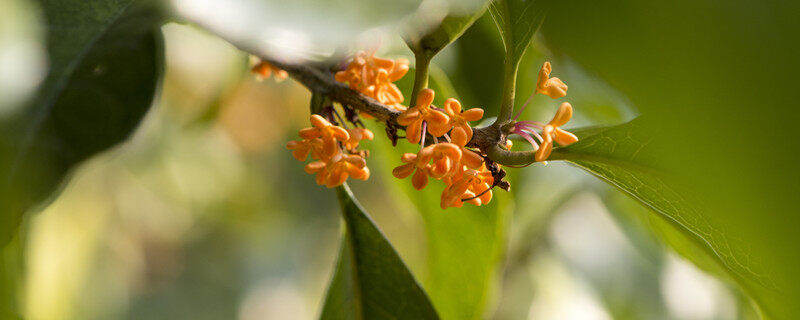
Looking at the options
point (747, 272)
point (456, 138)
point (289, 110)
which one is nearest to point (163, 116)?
point (289, 110)

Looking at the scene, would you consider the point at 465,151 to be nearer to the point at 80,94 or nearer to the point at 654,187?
the point at 654,187

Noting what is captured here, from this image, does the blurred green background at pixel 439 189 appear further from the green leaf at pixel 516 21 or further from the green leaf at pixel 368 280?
the green leaf at pixel 368 280

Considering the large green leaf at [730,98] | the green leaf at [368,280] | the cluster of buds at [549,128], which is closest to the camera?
the large green leaf at [730,98]

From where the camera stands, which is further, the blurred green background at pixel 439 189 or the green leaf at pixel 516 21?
the green leaf at pixel 516 21

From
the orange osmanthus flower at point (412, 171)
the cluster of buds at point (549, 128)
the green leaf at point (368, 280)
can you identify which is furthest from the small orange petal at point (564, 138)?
the green leaf at point (368, 280)

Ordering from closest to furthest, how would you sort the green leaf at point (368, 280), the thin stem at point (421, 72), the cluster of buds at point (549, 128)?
the cluster of buds at point (549, 128) < the thin stem at point (421, 72) < the green leaf at point (368, 280)

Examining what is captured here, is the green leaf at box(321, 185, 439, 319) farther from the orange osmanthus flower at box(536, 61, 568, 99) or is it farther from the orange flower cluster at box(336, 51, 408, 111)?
the orange osmanthus flower at box(536, 61, 568, 99)

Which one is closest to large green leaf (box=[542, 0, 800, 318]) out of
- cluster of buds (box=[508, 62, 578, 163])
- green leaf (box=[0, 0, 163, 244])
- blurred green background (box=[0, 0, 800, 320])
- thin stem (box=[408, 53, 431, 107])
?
blurred green background (box=[0, 0, 800, 320])
